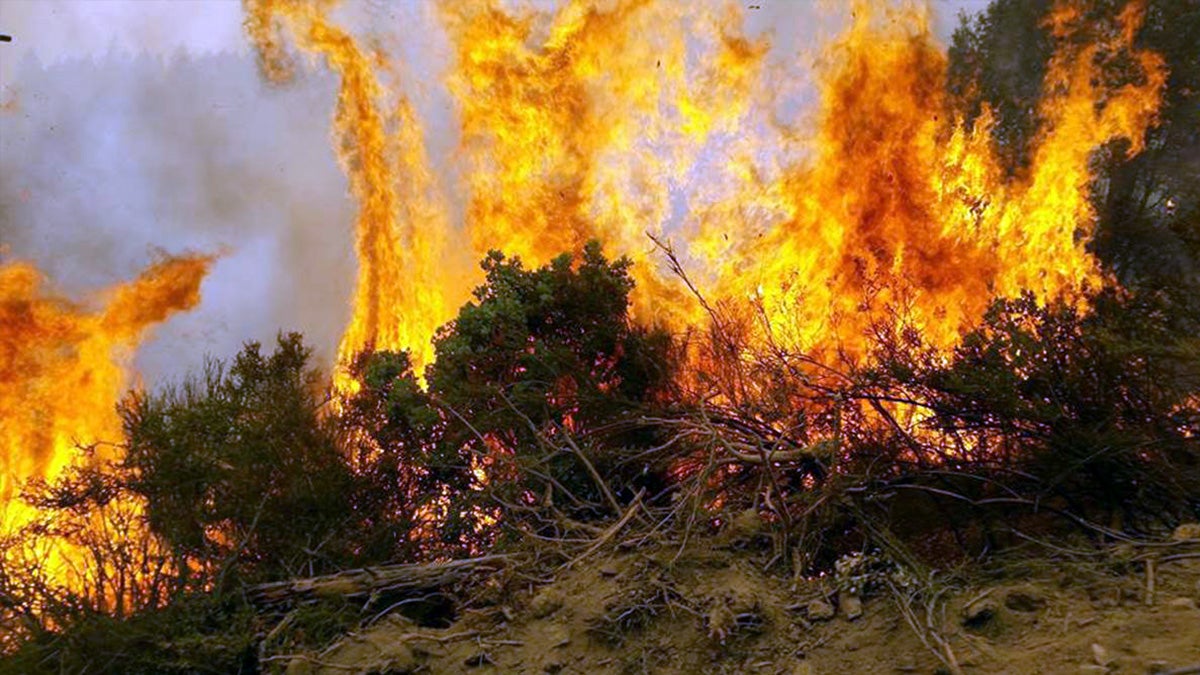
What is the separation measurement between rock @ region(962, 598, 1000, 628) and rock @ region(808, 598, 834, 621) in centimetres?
91

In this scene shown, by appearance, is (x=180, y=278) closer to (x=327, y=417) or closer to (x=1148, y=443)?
(x=327, y=417)

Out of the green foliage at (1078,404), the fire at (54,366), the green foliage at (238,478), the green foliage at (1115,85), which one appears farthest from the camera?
the fire at (54,366)

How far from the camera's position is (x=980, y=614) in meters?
5.21

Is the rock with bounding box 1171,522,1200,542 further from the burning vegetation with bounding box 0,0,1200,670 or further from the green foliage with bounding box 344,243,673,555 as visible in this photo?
the green foliage with bounding box 344,243,673,555

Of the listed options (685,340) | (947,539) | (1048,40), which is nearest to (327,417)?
(685,340)

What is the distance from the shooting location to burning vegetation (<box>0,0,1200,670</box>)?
7730mm

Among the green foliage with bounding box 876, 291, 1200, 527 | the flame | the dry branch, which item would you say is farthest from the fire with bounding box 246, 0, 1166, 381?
the dry branch

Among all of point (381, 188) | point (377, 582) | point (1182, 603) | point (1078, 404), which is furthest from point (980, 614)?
point (381, 188)

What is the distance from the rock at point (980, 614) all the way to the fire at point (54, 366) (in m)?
21.3

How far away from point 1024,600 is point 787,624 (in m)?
1.48

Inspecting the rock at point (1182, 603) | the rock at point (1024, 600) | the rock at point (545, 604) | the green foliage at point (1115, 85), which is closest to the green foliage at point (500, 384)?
the rock at point (545, 604)

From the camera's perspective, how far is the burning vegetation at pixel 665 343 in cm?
773

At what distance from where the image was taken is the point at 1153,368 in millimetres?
7906

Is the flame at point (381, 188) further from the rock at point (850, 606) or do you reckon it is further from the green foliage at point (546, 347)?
the rock at point (850, 606)
